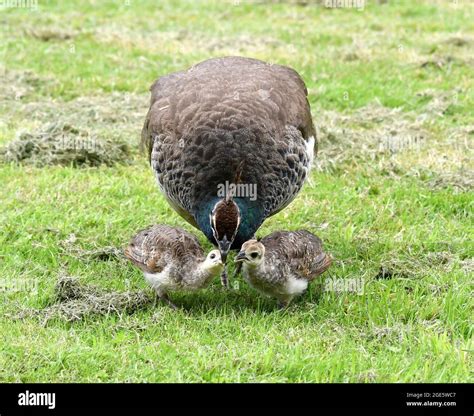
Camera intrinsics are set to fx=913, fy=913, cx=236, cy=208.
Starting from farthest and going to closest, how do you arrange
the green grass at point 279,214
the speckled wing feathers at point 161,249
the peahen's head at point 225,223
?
the speckled wing feathers at point 161,249, the peahen's head at point 225,223, the green grass at point 279,214

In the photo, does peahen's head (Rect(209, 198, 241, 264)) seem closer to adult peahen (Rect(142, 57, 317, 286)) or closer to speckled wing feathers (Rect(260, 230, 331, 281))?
adult peahen (Rect(142, 57, 317, 286))

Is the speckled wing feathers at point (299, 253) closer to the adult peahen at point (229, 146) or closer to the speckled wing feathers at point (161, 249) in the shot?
the adult peahen at point (229, 146)

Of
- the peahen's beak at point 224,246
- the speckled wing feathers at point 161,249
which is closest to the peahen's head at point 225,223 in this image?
the peahen's beak at point 224,246

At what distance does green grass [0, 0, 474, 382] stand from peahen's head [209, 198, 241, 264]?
429mm

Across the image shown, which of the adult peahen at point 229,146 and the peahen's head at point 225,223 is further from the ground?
the adult peahen at point 229,146

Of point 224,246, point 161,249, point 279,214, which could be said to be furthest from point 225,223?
point 279,214

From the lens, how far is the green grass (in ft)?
16.7

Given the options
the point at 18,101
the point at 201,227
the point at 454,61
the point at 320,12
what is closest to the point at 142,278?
the point at 201,227

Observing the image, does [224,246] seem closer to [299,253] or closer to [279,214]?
[299,253]

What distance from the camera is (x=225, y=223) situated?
5719 millimetres

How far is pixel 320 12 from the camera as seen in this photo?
597 inches

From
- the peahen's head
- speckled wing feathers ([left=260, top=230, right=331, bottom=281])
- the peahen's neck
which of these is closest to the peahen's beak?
the peahen's head

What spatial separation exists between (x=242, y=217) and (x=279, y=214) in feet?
5.96

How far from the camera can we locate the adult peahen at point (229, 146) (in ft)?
19.4
